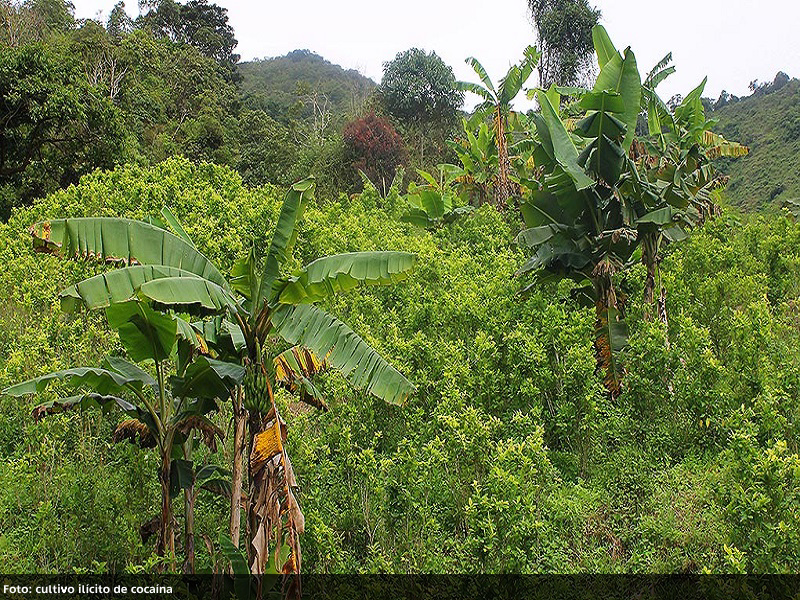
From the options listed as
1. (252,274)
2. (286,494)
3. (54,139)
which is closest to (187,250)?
(252,274)

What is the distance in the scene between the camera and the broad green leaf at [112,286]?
448 centimetres

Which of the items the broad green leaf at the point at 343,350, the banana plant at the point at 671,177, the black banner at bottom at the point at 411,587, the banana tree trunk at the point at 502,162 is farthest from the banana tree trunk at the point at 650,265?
the banana tree trunk at the point at 502,162

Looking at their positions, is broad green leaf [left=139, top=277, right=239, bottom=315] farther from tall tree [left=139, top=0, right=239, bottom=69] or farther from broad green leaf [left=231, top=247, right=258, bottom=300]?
tall tree [left=139, top=0, right=239, bottom=69]

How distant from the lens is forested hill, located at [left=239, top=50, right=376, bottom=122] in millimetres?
44625

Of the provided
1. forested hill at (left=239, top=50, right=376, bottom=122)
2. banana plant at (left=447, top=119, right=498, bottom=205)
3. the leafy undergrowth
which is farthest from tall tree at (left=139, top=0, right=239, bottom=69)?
the leafy undergrowth

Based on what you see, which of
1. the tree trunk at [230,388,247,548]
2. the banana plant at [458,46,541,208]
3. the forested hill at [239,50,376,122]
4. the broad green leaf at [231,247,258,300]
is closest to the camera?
the broad green leaf at [231,247,258,300]

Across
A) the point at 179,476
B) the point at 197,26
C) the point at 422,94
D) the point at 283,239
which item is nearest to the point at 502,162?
the point at 283,239

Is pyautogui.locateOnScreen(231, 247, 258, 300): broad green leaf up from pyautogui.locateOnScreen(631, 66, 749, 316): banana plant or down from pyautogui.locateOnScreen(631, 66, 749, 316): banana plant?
down

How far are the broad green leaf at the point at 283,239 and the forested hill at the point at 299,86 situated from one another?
35.1 metres

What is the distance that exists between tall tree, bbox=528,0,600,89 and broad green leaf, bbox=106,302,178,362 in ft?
81.9

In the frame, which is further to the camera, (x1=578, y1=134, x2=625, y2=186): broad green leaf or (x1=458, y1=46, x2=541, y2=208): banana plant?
(x1=458, y1=46, x2=541, y2=208): banana plant

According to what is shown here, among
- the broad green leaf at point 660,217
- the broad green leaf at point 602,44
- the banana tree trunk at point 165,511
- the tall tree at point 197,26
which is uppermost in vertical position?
the tall tree at point 197,26

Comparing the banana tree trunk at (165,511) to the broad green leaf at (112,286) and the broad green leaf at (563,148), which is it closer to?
the broad green leaf at (112,286)

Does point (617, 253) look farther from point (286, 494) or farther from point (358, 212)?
point (358, 212)
